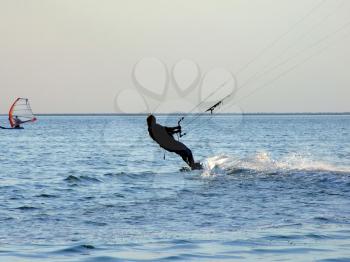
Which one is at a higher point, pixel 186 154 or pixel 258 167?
pixel 186 154

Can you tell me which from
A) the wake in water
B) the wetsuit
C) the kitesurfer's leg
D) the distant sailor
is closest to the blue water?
the wake in water

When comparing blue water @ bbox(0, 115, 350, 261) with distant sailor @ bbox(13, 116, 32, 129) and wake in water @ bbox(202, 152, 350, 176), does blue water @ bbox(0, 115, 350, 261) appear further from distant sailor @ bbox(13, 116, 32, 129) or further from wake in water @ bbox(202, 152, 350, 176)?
distant sailor @ bbox(13, 116, 32, 129)

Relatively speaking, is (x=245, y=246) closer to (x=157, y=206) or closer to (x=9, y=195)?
(x=157, y=206)

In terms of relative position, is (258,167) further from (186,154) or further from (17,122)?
(17,122)

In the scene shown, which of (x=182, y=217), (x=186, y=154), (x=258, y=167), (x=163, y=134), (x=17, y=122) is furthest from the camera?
(x=17, y=122)

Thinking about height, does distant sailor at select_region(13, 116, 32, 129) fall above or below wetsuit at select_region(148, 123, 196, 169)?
above

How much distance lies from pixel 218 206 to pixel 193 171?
45.2ft

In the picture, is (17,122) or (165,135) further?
(17,122)

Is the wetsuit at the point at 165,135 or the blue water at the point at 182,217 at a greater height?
the wetsuit at the point at 165,135

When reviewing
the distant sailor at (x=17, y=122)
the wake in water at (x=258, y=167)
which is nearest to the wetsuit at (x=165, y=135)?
the wake in water at (x=258, y=167)

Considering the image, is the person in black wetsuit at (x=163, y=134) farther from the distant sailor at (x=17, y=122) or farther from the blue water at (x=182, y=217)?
the distant sailor at (x=17, y=122)

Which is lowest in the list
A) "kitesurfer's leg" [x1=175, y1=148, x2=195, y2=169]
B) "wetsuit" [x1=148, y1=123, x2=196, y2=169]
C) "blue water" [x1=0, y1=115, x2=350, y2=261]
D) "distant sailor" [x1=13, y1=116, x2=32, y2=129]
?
"blue water" [x1=0, y1=115, x2=350, y2=261]

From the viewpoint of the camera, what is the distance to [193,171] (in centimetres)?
3328

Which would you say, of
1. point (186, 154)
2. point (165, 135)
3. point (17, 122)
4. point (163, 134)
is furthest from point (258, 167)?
point (17, 122)
